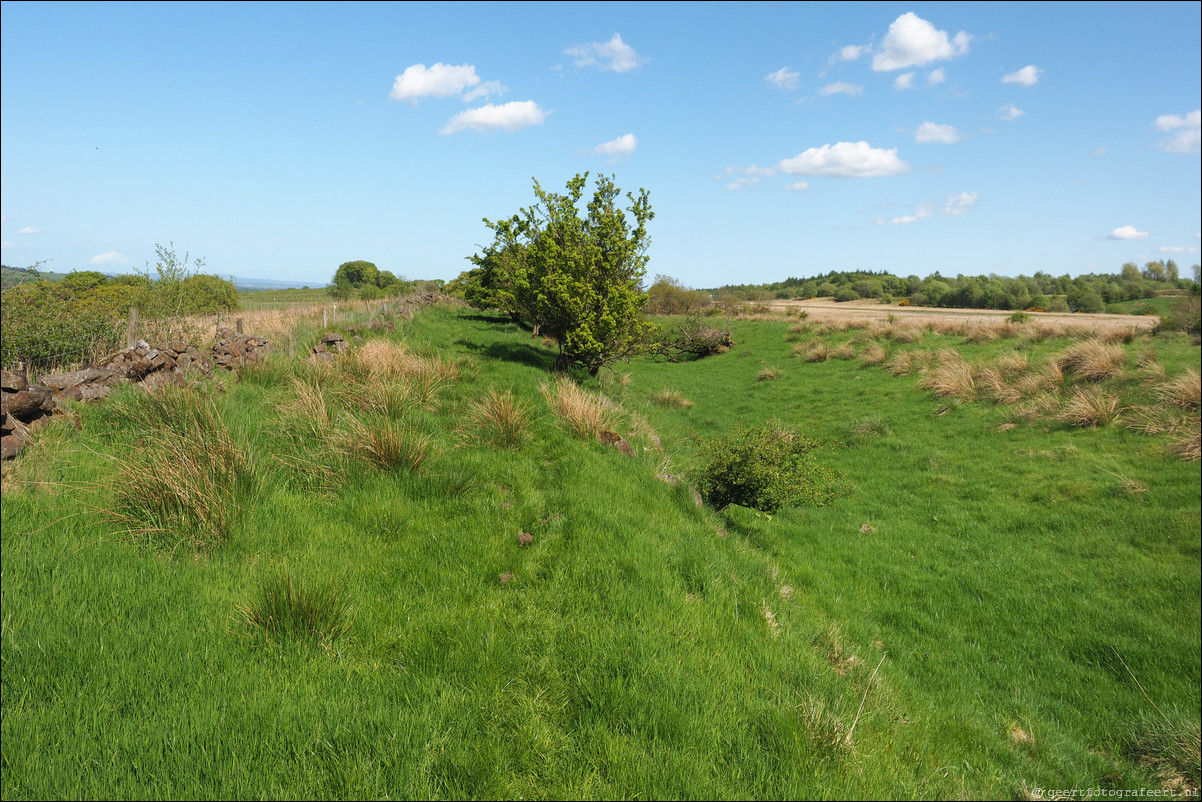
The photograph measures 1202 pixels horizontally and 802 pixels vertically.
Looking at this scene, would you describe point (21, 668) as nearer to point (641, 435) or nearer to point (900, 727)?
point (900, 727)

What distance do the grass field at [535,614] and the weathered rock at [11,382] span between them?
23.2 inches

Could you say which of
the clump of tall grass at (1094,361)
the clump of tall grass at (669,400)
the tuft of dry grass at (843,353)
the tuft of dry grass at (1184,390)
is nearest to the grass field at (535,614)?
the tuft of dry grass at (1184,390)

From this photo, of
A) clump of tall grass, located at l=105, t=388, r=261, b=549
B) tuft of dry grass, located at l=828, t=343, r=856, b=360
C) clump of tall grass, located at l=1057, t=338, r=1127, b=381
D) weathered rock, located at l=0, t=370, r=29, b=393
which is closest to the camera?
clump of tall grass, located at l=105, t=388, r=261, b=549

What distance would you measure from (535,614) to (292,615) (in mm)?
1762

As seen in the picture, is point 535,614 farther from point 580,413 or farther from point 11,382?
point 11,382

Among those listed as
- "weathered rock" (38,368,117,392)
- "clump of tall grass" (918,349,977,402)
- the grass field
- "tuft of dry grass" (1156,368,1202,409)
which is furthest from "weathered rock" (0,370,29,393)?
"clump of tall grass" (918,349,977,402)

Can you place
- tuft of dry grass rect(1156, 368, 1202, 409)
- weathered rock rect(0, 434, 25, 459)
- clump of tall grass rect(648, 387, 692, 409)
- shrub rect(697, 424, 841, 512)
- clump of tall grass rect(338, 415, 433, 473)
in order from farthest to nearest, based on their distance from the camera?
clump of tall grass rect(648, 387, 692, 409) → tuft of dry grass rect(1156, 368, 1202, 409) → shrub rect(697, 424, 841, 512) → clump of tall grass rect(338, 415, 433, 473) → weathered rock rect(0, 434, 25, 459)

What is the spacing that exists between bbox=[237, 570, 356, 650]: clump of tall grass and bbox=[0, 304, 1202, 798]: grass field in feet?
0.06

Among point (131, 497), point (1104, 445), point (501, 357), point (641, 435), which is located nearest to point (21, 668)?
point (131, 497)

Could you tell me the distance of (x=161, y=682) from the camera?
9.58ft

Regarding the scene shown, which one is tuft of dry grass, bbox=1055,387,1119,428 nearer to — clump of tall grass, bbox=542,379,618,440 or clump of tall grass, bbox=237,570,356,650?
clump of tall grass, bbox=542,379,618,440

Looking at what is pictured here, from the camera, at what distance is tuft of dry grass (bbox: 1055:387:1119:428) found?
12.4 metres

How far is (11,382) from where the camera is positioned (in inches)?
226

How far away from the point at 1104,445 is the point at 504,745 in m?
14.4
